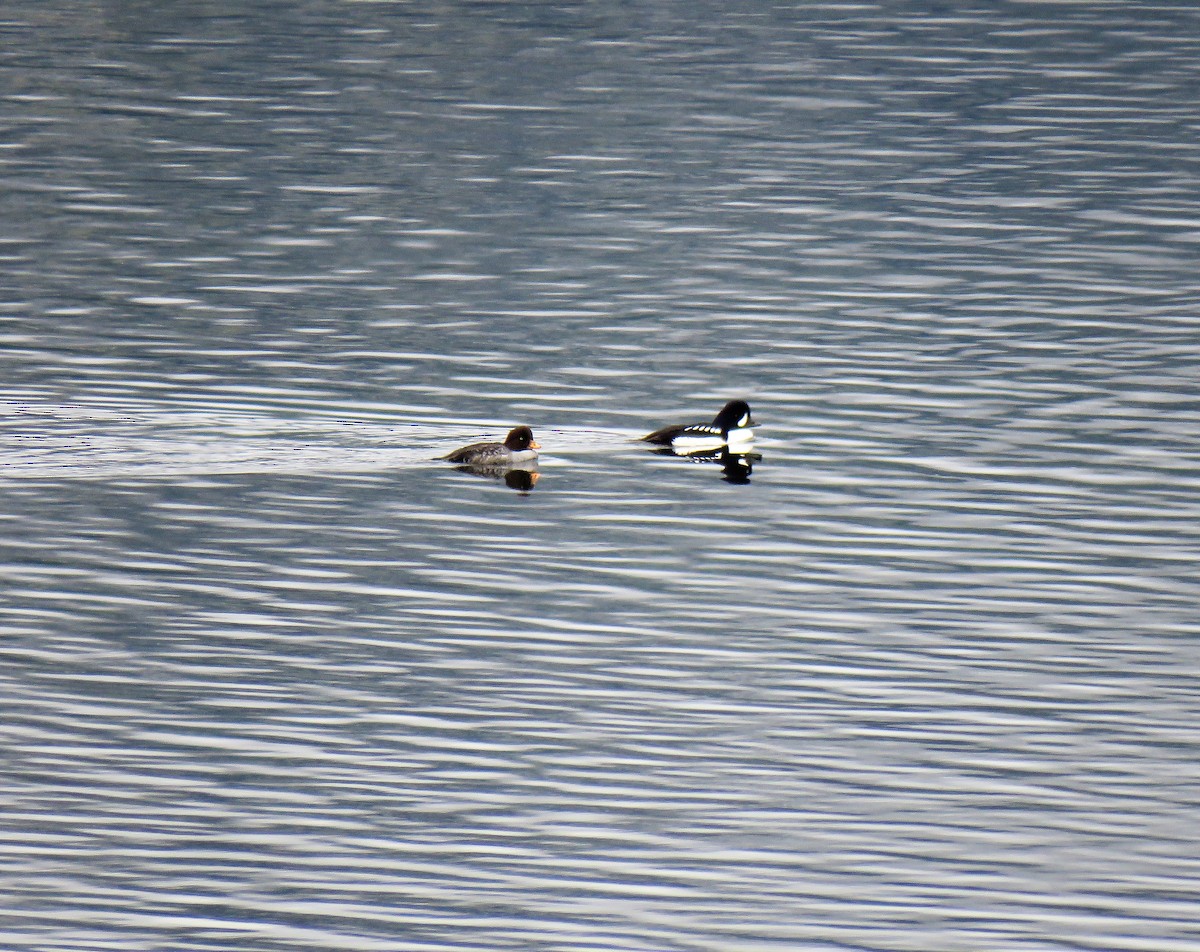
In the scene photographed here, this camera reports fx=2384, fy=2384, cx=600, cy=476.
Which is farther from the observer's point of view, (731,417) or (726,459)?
(731,417)

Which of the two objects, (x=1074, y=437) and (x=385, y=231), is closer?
(x=1074, y=437)

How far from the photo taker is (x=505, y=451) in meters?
26.5

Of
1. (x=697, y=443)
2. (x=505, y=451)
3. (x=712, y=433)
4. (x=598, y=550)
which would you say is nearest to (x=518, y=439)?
(x=505, y=451)

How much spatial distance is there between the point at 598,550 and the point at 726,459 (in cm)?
459

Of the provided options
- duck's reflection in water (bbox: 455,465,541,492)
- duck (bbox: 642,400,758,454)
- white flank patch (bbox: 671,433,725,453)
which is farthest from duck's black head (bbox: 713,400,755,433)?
duck's reflection in water (bbox: 455,465,541,492)

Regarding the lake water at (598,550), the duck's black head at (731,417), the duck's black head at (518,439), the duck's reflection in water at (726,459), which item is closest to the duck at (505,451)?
the duck's black head at (518,439)

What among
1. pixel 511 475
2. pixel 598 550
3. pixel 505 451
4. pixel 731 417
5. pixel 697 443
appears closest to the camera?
pixel 598 550

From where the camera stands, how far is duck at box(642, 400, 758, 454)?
28000 millimetres

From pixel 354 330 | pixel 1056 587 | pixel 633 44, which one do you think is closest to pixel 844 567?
pixel 1056 587

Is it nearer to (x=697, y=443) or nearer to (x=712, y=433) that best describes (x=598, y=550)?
(x=697, y=443)

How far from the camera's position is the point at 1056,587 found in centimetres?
2255

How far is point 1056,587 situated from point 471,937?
927 centimetres

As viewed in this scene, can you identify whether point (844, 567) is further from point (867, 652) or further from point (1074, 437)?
point (1074, 437)

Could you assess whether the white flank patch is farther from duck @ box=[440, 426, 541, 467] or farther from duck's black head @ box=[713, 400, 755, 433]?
duck @ box=[440, 426, 541, 467]
